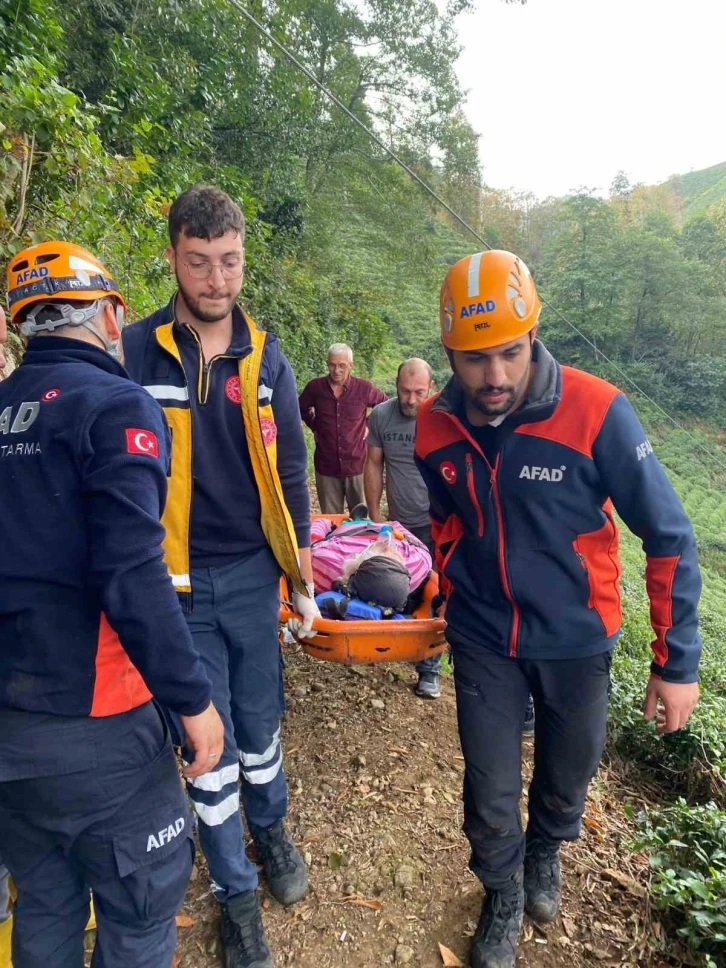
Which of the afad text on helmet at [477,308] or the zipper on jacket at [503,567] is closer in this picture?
the afad text on helmet at [477,308]

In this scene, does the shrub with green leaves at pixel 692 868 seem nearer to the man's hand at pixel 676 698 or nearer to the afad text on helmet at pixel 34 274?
the man's hand at pixel 676 698

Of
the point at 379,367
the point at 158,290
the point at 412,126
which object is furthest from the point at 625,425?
the point at 379,367

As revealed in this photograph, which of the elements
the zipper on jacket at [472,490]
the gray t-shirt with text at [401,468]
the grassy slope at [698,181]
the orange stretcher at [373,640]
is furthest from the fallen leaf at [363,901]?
the grassy slope at [698,181]

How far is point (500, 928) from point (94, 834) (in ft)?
5.10

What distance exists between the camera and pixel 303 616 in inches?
103

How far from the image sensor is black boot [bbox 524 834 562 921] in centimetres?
236

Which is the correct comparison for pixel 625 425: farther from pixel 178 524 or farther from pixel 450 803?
pixel 450 803

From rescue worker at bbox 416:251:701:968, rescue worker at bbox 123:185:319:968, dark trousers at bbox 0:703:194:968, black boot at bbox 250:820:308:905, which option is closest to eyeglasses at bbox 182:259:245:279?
rescue worker at bbox 123:185:319:968

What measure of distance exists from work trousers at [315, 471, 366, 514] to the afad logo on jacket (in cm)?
454

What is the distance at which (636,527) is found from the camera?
1.93m

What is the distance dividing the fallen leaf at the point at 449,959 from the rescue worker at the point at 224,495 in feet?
2.13

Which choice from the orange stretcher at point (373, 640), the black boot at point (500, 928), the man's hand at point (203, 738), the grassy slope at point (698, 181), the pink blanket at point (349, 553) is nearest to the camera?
the man's hand at point (203, 738)

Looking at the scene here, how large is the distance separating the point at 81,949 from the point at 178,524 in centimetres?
116

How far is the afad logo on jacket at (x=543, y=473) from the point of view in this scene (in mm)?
1945
